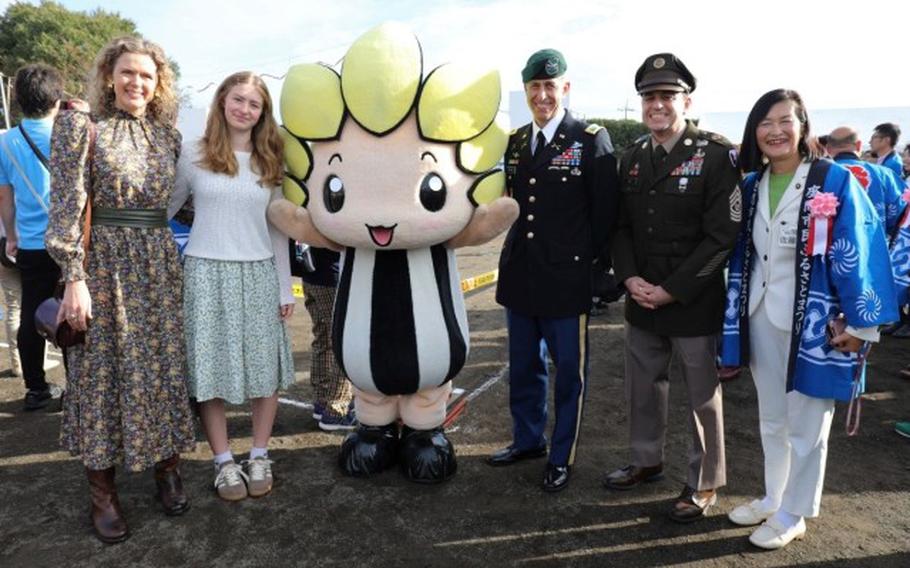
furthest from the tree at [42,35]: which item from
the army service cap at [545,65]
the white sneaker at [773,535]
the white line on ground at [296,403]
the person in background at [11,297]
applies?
the white sneaker at [773,535]

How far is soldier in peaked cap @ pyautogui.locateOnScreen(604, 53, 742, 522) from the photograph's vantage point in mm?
2750

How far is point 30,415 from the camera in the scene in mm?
4133

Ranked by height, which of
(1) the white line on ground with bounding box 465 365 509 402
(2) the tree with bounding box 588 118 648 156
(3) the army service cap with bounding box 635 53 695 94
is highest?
(2) the tree with bounding box 588 118 648 156

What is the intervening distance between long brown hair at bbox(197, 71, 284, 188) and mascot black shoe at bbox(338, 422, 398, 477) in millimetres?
1461

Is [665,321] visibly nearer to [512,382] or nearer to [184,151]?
[512,382]

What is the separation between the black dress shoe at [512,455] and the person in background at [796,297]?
1082 mm

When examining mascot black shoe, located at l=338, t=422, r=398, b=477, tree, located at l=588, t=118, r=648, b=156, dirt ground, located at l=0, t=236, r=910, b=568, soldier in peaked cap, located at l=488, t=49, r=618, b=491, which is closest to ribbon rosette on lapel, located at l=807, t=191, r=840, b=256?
soldier in peaked cap, located at l=488, t=49, r=618, b=491

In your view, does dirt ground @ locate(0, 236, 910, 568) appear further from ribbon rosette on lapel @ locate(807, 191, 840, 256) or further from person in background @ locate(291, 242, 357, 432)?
ribbon rosette on lapel @ locate(807, 191, 840, 256)

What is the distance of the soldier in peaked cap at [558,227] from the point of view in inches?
119

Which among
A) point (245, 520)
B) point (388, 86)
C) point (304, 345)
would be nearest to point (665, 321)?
point (388, 86)

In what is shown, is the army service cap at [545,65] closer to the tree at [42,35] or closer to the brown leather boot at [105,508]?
the brown leather boot at [105,508]

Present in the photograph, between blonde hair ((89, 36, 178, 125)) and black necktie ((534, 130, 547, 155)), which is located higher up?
blonde hair ((89, 36, 178, 125))

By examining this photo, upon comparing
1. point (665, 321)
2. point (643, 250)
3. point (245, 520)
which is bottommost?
point (245, 520)

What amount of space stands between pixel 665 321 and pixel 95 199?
266 cm
